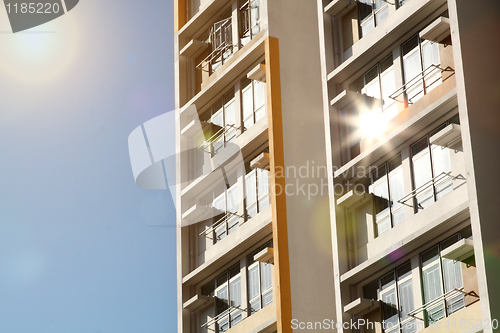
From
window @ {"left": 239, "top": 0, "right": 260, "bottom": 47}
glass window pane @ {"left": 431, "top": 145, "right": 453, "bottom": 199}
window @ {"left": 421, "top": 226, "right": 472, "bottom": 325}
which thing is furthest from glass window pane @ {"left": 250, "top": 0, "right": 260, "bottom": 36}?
window @ {"left": 421, "top": 226, "right": 472, "bottom": 325}

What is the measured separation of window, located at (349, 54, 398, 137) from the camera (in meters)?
19.7

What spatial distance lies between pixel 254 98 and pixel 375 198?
20.0 ft

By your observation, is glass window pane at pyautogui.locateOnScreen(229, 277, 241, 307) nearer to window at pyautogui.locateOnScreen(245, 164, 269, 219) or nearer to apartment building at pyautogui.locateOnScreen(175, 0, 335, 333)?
apartment building at pyautogui.locateOnScreen(175, 0, 335, 333)

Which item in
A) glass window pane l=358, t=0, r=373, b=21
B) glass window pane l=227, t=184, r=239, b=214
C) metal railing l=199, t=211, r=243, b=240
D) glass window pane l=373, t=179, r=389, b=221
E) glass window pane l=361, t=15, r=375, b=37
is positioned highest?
glass window pane l=358, t=0, r=373, b=21

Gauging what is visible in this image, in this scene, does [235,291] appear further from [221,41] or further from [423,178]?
[221,41]

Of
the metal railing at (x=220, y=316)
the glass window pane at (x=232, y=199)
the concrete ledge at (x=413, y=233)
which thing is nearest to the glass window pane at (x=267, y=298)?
the metal railing at (x=220, y=316)

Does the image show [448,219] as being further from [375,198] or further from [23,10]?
[23,10]

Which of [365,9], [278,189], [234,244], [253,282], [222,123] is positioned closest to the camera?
[278,189]

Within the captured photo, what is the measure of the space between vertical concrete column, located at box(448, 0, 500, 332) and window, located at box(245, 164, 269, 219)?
7.48 metres

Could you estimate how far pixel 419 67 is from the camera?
18.9 m

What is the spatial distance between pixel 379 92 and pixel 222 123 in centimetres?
642

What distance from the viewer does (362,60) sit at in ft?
66.5

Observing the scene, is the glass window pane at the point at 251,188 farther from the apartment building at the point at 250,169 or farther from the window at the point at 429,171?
the window at the point at 429,171

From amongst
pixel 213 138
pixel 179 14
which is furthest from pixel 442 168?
pixel 179 14
